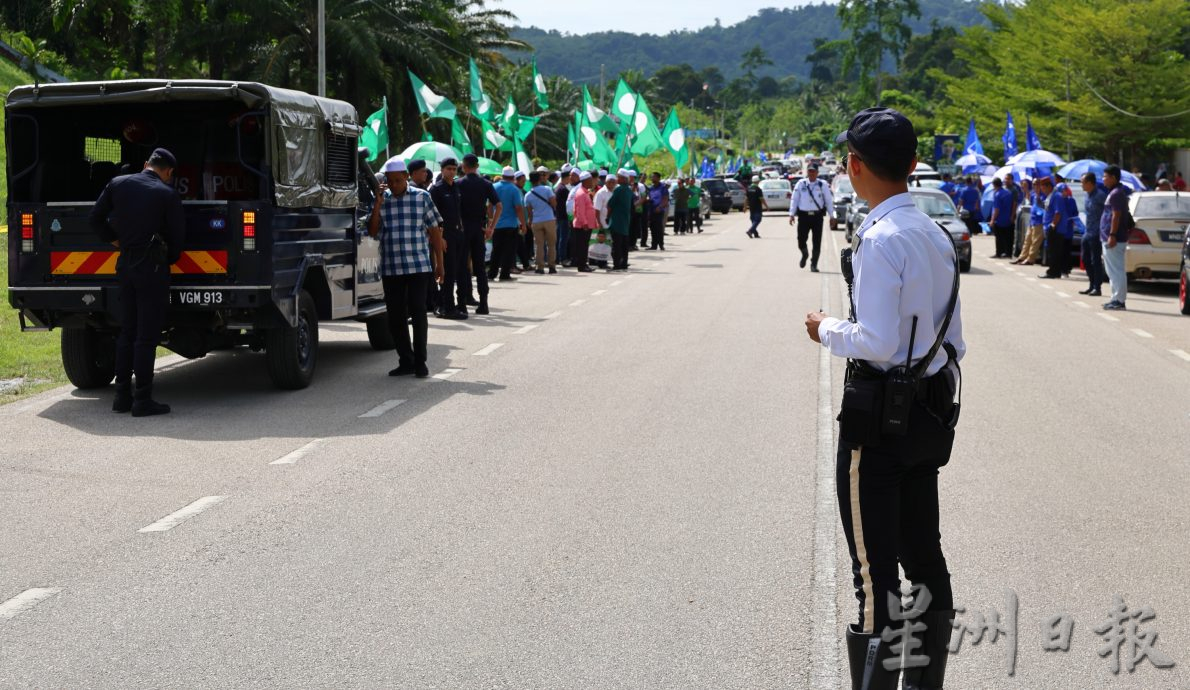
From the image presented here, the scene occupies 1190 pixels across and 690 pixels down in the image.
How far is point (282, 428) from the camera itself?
1004 cm

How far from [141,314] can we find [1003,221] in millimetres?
24751

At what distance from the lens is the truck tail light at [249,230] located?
11.0 meters

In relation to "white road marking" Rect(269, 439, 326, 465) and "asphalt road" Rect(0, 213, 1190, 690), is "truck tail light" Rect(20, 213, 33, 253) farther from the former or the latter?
"white road marking" Rect(269, 439, 326, 465)

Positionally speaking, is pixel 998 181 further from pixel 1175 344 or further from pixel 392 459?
pixel 392 459

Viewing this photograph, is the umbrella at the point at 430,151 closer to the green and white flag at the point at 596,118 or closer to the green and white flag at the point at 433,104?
the green and white flag at the point at 433,104

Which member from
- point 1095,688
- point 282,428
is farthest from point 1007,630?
point 282,428

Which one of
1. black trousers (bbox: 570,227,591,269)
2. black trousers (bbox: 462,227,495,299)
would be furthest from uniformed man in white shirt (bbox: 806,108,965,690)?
black trousers (bbox: 570,227,591,269)

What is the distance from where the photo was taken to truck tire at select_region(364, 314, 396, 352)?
14.8m

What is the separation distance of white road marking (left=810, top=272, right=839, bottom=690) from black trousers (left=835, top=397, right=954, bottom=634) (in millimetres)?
712

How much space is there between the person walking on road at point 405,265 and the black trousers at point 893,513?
852 centimetres

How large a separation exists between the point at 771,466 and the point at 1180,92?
50.9m

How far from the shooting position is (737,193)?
67.1 metres

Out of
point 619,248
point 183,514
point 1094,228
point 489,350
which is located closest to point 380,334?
point 489,350

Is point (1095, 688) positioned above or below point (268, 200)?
below
